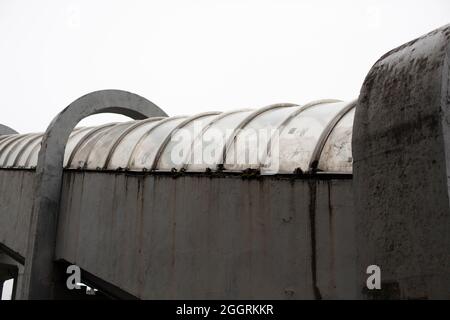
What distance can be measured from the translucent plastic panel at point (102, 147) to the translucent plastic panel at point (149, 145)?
97 centimetres

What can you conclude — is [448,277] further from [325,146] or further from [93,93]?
[93,93]

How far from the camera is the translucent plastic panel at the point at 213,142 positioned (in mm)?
6682

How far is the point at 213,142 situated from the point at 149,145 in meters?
1.77

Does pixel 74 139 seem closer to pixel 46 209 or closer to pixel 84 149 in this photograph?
pixel 84 149

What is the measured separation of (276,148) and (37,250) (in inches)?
248

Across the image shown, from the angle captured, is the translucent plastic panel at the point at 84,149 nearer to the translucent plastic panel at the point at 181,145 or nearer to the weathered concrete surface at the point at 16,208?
the weathered concrete surface at the point at 16,208

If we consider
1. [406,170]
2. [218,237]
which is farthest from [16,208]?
[406,170]

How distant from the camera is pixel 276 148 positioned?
600cm

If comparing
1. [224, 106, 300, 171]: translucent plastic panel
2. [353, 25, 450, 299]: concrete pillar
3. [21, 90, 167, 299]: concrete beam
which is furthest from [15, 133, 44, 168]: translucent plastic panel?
[353, 25, 450, 299]: concrete pillar

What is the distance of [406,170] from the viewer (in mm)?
3652

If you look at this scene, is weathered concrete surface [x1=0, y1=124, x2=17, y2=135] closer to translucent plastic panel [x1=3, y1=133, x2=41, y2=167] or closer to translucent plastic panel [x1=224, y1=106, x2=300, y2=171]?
translucent plastic panel [x1=3, y1=133, x2=41, y2=167]

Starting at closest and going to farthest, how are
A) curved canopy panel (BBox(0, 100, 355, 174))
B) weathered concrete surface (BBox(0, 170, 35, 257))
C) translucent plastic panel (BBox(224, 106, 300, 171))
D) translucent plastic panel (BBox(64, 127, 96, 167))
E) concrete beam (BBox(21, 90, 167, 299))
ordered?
1. curved canopy panel (BBox(0, 100, 355, 174))
2. translucent plastic panel (BBox(224, 106, 300, 171))
3. concrete beam (BBox(21, 90, 167, 299))
4. translucent plastic panel (BBox(64, 127, 96, 167))
5. weathered concrete surface (BBox(0, 170, 35, 257))

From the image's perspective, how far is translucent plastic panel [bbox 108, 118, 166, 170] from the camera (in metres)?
8.54
